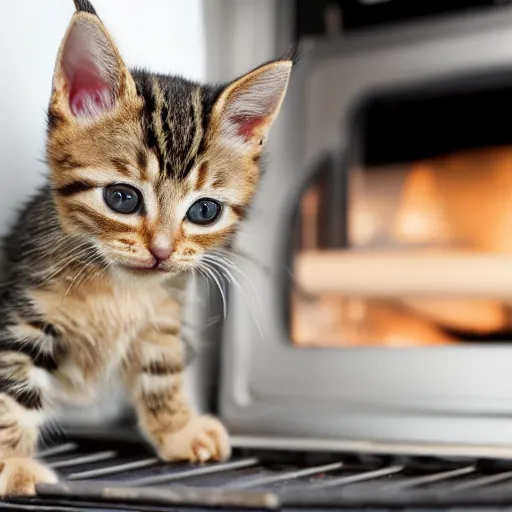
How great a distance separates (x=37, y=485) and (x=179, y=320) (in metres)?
0.28

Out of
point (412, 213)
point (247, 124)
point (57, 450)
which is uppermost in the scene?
point (247, 124)

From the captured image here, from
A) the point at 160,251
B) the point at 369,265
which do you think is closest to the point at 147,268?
the point at 160,251

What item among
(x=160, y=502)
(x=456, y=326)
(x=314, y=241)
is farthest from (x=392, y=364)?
(x=160, y=502)

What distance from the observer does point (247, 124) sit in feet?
2.52

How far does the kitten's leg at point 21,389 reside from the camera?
0.75 metres

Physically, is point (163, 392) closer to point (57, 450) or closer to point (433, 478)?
point (57, 450)

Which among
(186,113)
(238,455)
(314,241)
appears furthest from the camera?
(314,241)

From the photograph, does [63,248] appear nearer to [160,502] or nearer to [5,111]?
[5,111]

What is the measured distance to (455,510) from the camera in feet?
1.86

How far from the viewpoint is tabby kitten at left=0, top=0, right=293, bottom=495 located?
0.71 metres

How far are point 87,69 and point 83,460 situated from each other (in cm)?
40

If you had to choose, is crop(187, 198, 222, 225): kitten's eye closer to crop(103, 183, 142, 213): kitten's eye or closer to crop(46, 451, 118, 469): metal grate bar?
crop(103, 183, 142, 213): kitten's eye

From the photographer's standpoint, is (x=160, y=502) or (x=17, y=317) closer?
(x=160, y=502)

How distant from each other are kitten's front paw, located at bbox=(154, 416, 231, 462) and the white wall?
30 centimetres
